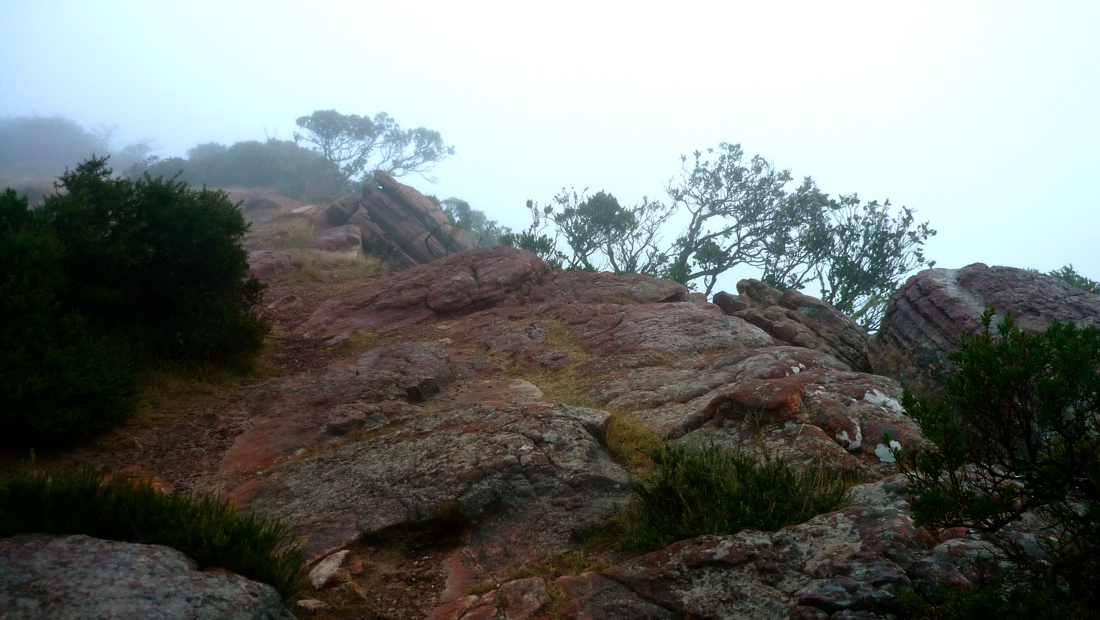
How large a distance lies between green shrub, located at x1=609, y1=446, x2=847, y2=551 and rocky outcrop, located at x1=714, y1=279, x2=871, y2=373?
712 cm

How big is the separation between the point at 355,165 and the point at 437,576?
46.8m

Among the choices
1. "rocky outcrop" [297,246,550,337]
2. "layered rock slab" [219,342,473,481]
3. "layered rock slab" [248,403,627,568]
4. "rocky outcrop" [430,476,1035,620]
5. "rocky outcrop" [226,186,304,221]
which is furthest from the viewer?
"rocky outcrop" [226,186,304,221]

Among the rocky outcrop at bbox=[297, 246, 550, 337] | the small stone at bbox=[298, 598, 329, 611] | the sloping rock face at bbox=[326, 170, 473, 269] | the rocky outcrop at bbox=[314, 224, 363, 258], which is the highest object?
the sloping rock face at bbox=[326, 170, 473, 269]

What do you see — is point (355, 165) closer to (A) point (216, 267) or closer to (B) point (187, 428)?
(A) point (216, 267)

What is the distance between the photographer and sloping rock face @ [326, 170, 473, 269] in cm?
2634

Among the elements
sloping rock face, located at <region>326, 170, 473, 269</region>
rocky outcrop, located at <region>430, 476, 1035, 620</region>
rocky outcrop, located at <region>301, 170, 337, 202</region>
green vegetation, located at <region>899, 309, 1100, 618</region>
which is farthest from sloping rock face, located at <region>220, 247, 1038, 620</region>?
rocky outcrop, located at <region>301, 170, 337, 202</region>

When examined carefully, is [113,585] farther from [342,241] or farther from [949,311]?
[342,241]

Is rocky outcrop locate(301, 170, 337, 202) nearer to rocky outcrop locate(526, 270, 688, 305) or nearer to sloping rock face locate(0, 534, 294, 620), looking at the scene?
rocky outcrop locate(526, 270, 688, 305)

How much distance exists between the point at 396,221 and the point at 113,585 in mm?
24894

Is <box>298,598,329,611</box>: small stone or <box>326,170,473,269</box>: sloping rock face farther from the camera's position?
<box>326,170,473,269</box>: sloping rock face

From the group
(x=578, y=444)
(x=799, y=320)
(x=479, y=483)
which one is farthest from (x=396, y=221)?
(x=479, y=483)

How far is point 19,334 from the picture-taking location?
7156 millimetres

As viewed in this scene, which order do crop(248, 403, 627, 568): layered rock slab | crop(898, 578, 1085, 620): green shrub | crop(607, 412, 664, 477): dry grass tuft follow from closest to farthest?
crop(898, 578, 1085, 620): green shrub < crop(248, 403, 627, 568): layered rock slab < crop(607, 412, 664, 477): dry grass tuft

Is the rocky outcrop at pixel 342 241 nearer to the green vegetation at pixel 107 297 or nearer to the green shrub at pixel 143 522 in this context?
the green vegetation at pixel 107 297
